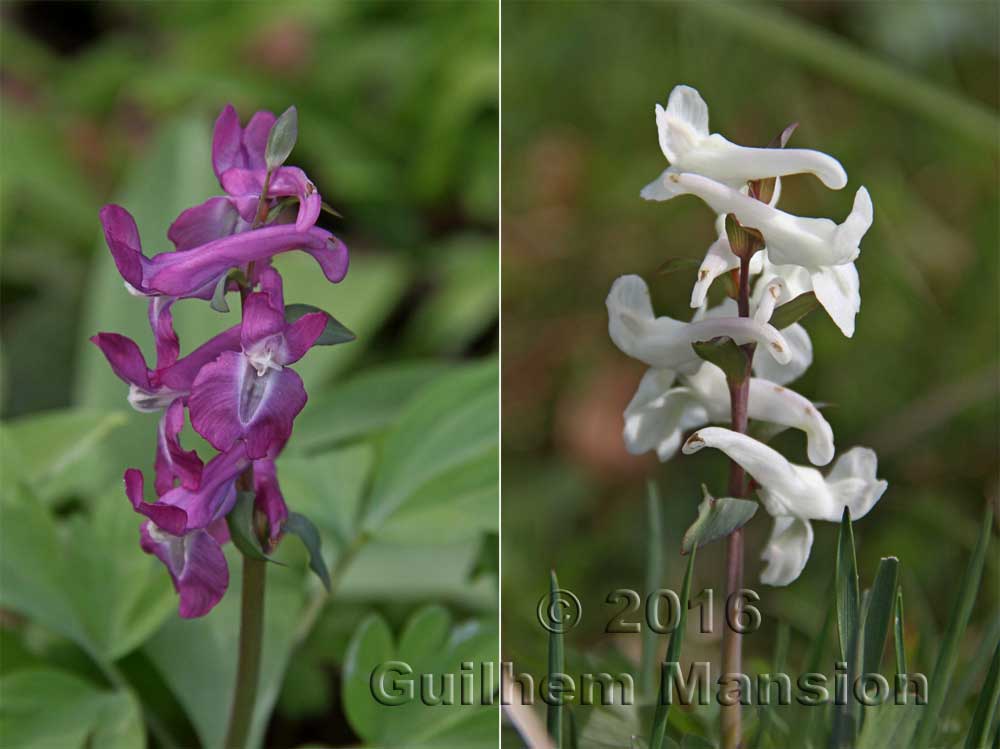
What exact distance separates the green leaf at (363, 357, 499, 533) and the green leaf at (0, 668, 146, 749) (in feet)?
0.62

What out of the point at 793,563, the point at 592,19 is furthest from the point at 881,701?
the point at 592,19

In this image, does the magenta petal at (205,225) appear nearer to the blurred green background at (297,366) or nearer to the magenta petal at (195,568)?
the magenta petal at (195,568)

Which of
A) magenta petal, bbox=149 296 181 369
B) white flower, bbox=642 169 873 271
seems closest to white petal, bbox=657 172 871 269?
white flower, bbox=642 169 873 271

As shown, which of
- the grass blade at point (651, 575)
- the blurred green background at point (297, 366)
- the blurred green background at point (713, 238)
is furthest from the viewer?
the blurred green background at point (713, 238)

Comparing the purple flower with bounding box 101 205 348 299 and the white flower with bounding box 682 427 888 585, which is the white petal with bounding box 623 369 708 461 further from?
the purple flower with bounding box 101 205 348 299

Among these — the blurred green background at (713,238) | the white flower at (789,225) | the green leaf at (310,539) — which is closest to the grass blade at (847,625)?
the white flower at (789,225)

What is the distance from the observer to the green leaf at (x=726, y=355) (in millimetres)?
422

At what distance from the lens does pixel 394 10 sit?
1719 mm

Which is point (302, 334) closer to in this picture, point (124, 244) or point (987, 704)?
point (124, 244)

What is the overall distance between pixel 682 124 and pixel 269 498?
0.77 feet

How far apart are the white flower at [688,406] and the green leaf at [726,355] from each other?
0.04 m

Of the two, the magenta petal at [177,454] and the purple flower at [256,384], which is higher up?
the purple flower at [256,384]

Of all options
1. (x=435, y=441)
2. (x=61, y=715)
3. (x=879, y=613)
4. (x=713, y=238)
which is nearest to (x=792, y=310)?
(x=879, y=613)

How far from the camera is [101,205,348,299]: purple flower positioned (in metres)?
0.41
